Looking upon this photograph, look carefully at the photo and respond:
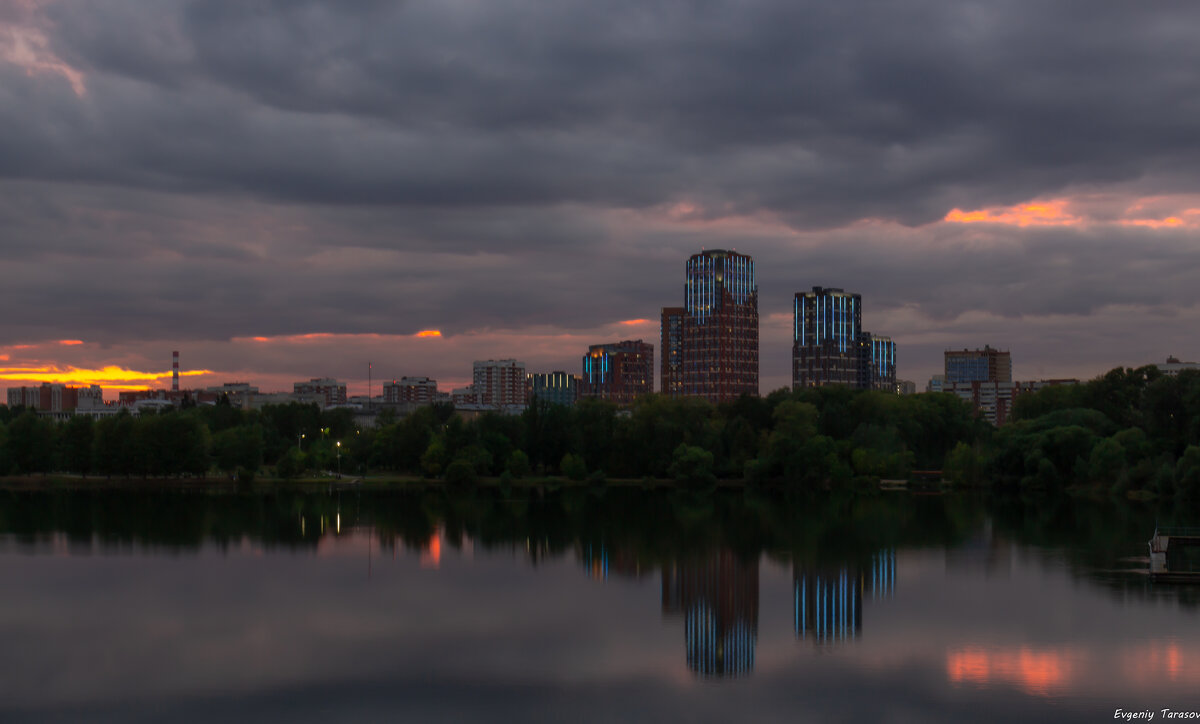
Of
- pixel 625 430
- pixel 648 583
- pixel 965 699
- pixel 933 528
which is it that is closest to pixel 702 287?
pixel 625 430

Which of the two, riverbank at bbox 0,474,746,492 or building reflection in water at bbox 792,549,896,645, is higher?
building reflection in water at bbox 792,549,896,645

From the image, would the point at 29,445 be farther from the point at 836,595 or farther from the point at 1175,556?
the point at 1175,556

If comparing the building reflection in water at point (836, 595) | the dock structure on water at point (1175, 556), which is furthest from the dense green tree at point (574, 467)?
the building reflection in water at point (836, 595)

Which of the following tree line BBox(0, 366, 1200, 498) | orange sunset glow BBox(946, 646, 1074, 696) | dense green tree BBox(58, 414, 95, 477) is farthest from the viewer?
dense green tree BBox(58, 414, 95, 477)

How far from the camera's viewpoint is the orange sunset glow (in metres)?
19.9

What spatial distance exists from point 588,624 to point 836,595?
25.7 feet

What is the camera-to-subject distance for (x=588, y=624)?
25.8 m

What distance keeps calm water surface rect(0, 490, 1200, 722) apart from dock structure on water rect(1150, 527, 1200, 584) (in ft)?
2.57

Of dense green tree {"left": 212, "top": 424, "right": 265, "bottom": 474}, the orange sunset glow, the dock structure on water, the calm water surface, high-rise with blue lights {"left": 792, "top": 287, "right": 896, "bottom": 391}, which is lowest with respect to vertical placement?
the calm water surface

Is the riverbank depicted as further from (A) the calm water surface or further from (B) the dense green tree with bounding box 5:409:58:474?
(A) the calm water surface

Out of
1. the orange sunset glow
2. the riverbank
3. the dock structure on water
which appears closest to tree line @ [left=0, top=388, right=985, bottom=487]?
the riverbank

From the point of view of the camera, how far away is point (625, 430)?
88250mm

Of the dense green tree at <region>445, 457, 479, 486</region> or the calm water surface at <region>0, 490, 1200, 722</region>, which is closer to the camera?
the calm water surface at <region>0, 490, 1200, 722</region>

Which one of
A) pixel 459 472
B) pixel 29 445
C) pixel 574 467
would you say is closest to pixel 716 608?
pixel 459 472
